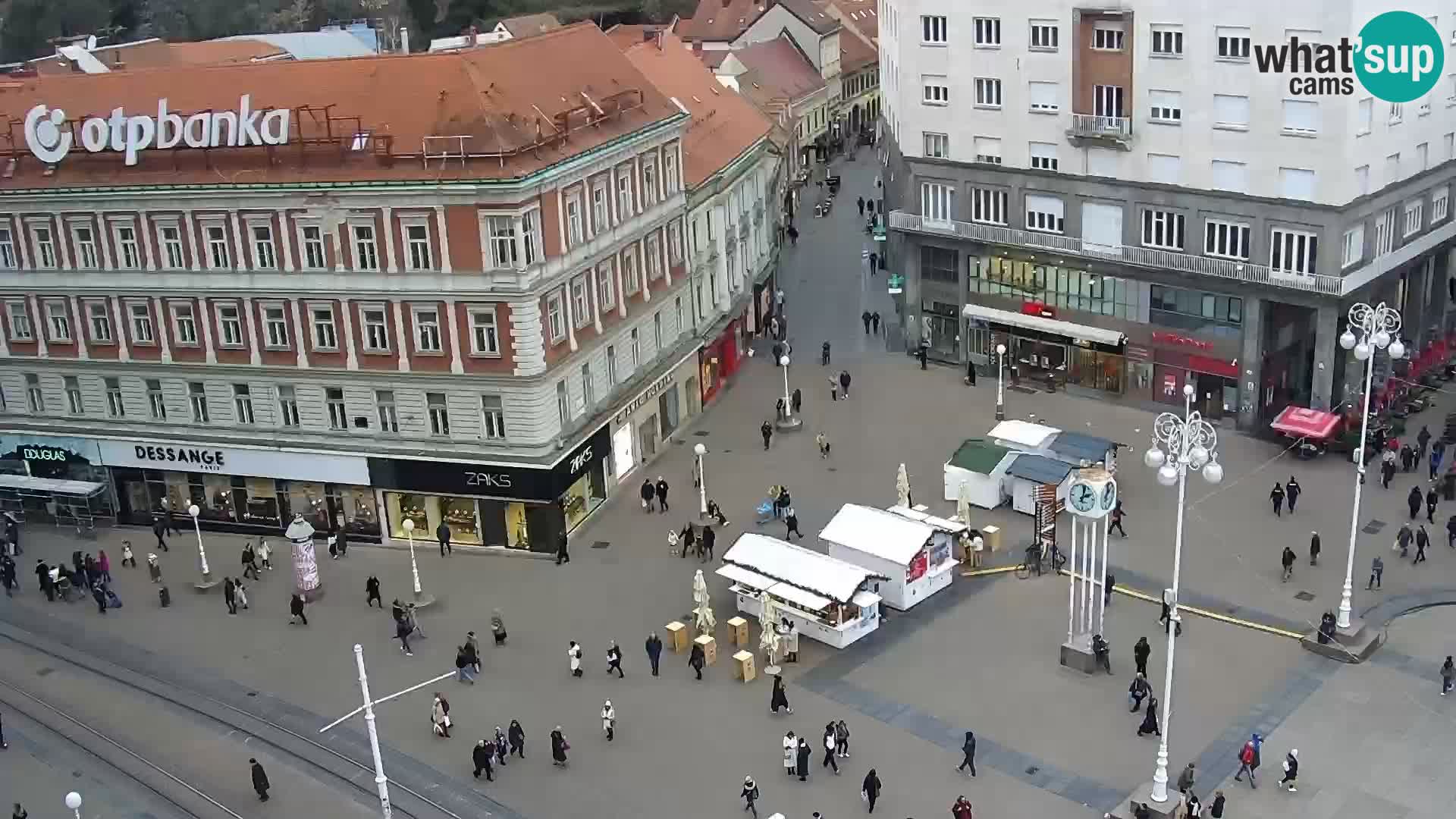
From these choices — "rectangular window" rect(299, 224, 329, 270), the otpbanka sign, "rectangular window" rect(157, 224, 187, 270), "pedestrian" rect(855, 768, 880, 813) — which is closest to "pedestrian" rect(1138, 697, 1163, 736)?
"pedestrian" rect(855, 768, 880, 813)

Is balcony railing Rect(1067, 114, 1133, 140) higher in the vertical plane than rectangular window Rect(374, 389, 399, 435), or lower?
higher

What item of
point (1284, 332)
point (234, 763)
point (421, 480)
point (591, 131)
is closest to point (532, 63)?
point (591, 131)

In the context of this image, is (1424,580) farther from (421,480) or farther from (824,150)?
(824,150)

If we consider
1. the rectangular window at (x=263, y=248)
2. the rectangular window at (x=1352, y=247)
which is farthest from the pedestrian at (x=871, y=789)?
the rectangular window at (x=1352, y=247)

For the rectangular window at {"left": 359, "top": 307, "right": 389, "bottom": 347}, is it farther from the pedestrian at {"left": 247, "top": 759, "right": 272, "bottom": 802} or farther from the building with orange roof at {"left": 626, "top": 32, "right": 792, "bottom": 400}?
the pedestrian at {"left": 247, "top": 759, "right": 272, "bottom": 802}

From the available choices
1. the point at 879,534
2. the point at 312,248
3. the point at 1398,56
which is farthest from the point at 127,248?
the point at 1398,56

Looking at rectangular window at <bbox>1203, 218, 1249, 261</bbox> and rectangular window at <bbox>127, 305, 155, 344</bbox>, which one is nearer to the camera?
rectangular window at <bbox>127, 305, 155, 344</bbox>

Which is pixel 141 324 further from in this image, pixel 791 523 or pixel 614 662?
pixel 791 523
